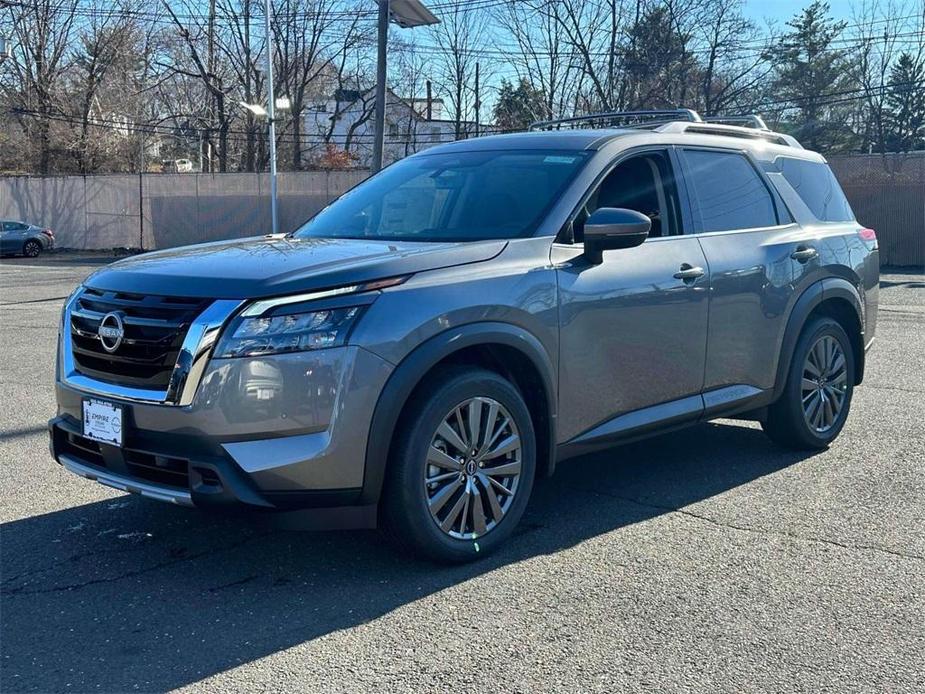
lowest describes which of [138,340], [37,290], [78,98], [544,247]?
[37,290]

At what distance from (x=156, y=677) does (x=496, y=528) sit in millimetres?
1624

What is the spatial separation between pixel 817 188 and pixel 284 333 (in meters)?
4.23

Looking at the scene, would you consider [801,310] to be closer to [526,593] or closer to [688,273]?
[688,273]

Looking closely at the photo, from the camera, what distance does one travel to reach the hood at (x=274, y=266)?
3861mm

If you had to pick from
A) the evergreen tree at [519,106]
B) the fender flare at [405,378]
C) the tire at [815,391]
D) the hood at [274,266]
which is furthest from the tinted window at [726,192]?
the evergreen tree at [519,106]

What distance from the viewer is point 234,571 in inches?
167

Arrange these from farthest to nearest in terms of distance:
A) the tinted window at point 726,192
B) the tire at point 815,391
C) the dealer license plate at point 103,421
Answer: the tire at point 815,391 < the tinted window at point 726,192 < the dealer license plate at point 103,421

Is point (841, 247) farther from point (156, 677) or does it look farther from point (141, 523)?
point (156, 677)

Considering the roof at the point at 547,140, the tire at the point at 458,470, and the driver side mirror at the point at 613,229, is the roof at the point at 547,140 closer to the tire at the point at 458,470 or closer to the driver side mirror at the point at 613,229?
the driver side mirror at the point at 613,229

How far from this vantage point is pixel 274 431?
3.76 meters

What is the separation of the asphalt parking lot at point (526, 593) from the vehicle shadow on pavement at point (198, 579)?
0.4 inches

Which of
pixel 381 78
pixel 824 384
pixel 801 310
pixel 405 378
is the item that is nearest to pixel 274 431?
pixel 405 378

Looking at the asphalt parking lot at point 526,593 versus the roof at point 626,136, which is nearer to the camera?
the asphalt parking lot at point 526,593

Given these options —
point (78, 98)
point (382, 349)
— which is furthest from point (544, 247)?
point (78, 98)
